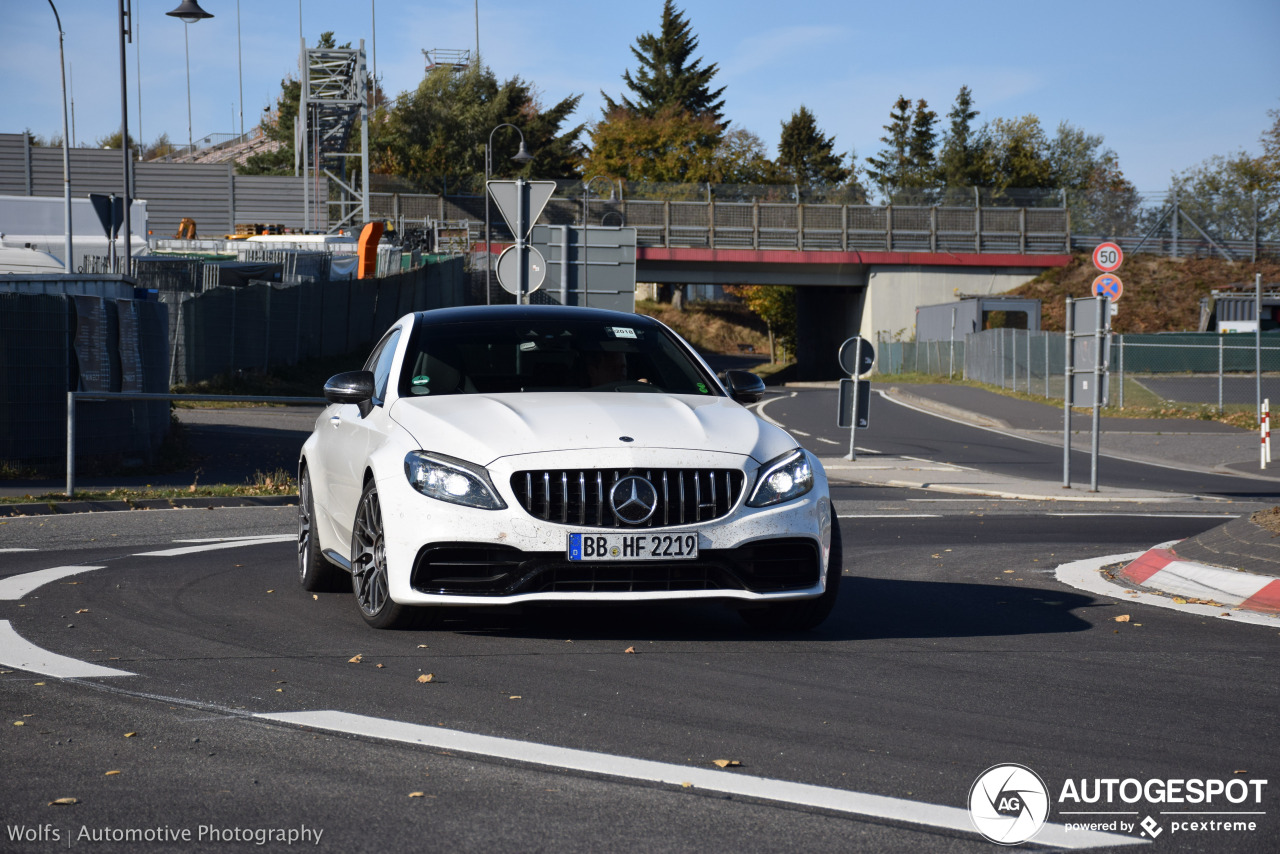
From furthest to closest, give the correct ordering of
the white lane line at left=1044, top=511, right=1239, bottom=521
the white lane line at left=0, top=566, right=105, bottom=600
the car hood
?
the white lane line at left=1044, top=511, right=1239, bottom=521, the white lane line at left=0, top=566, right=105, bottom=600, the car hood

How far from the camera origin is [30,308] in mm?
15914

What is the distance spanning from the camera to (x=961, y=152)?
378ft

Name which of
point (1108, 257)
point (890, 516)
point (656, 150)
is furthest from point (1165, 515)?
point (656, 150)

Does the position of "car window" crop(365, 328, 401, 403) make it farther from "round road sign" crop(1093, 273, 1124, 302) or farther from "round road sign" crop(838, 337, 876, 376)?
"round road sign" crop(838, 337, 876, 376)

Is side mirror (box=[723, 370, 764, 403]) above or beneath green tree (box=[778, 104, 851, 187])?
beneath

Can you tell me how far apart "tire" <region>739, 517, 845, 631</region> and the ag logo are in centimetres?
248

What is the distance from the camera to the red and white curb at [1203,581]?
8094 millimetres

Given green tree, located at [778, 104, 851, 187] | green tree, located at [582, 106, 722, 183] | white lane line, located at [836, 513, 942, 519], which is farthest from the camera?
green tree, located at [778, 104, 851, 187]

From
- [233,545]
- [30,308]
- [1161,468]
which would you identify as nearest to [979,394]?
[1161,468]

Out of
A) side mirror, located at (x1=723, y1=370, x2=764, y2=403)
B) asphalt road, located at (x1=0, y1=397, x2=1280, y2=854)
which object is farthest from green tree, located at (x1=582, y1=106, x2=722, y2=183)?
asphalt road, located at (x1=0, y1=397, x2=1280, y2=854)

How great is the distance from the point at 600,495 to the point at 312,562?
9.18 ft

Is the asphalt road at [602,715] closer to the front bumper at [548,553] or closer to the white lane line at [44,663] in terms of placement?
the white lane line at [44,663]

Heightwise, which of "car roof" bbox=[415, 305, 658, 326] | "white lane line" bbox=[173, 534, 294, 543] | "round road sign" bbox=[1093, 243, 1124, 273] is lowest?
"white lane line" bbox=[173, 534, 294, 543]

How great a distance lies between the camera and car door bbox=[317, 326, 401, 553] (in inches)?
283
